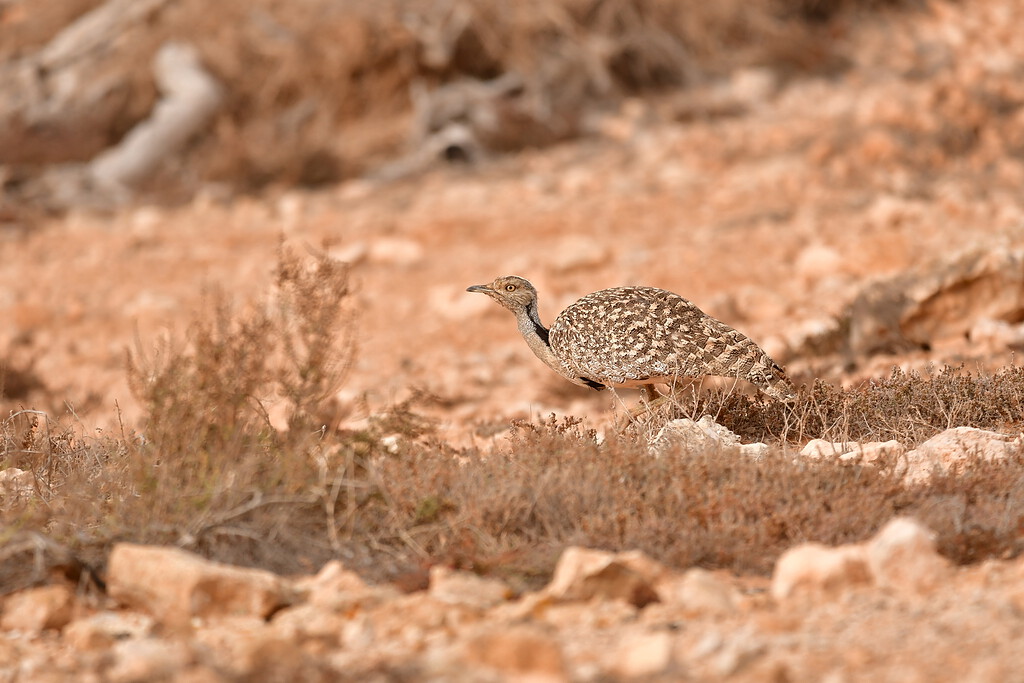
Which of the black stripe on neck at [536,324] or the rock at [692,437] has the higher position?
the black stripe on neck at [536,324]

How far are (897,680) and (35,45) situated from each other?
14353mm

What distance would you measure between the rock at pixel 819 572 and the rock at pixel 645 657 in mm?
527

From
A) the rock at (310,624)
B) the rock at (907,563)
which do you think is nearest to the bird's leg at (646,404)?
the rock at (907,563)

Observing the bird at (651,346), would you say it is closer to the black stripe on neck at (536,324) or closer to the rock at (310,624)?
the black stripe on neck at (536,324)

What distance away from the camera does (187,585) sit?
353cm

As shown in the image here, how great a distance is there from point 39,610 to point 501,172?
383 inches


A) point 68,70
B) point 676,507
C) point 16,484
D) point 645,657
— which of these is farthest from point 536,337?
point 68,70

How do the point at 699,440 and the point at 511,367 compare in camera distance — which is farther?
the point at 511,367

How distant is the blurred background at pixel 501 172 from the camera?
8.83 m

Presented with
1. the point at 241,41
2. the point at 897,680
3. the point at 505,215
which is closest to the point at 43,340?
the point at 505,215

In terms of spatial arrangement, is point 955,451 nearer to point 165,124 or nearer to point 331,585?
point 331,585

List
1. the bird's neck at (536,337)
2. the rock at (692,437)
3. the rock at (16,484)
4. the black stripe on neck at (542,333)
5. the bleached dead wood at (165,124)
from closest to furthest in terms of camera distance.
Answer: the rock at (692,437)
the rock at (16,484)
the bird's neck at (536,337)
the black stripe on neck at (542,333)
the bleached dead wood at (165,124)

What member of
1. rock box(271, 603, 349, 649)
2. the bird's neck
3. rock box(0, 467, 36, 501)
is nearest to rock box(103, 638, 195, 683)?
rock box(271, 603, 349, 649)

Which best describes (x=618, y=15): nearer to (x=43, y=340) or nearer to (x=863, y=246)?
(x=863, y=246)
